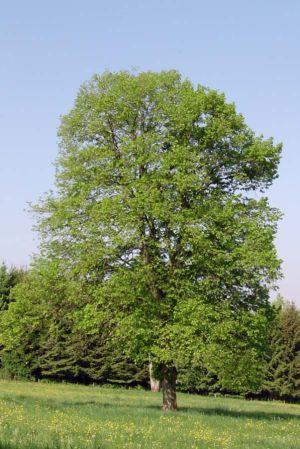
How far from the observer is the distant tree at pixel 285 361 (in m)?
66.3

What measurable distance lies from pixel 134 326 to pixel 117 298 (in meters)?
1.75

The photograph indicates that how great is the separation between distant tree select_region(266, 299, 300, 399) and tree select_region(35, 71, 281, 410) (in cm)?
4053

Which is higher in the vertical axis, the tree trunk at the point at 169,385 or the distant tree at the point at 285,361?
the distant tree at the point at 285,361

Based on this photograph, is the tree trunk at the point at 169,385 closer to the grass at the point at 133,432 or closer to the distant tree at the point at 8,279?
the grass at the point at 133,432

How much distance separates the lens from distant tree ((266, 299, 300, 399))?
66312mm

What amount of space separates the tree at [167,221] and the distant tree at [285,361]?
4053 cm

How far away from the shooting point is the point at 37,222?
2956 cm

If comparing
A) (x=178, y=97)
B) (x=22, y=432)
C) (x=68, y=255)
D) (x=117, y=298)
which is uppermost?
(x=178, y=97)

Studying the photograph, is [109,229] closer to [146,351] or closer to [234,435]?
[146,351]

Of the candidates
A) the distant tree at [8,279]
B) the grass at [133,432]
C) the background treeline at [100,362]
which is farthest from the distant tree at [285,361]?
the grass at [133,432]

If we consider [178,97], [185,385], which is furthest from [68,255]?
[185,385]

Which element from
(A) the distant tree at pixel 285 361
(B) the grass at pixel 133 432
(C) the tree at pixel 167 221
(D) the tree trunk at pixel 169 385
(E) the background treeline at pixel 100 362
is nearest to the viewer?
(B) the grass at pixel 133 432

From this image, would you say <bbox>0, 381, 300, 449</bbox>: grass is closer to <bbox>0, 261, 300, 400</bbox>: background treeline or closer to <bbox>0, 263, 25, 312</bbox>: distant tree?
A: <bbox>0, 261, 300, 400</bbox>: background treeline

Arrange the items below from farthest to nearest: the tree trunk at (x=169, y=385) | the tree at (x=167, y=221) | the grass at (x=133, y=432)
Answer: the tree trunk at (x=169, y=385) → the tree at (x=167, y=221) → the grass at (x=133, y=432)
